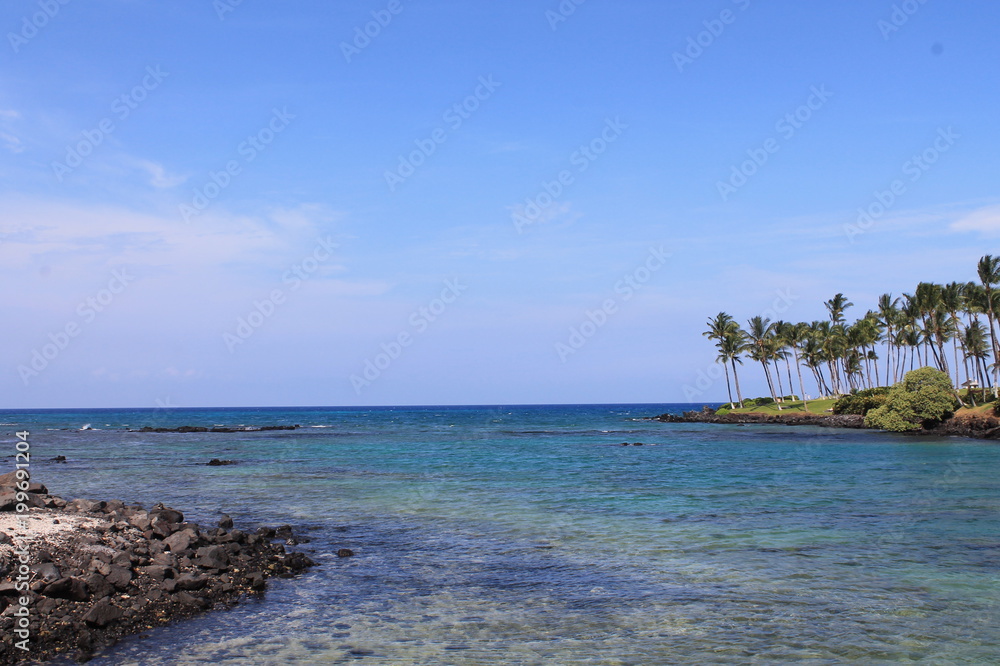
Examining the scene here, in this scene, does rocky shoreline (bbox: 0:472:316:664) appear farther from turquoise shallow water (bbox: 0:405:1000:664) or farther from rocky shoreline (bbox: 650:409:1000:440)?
rocky shoreline (bbox: 650:409:1000:440)

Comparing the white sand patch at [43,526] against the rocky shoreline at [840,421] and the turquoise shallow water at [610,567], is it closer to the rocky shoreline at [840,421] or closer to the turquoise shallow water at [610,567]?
the turquoise shallow water at [610,567]

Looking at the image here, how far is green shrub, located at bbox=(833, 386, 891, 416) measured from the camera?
Answer: 91.0 metres

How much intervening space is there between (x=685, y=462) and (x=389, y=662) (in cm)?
4084

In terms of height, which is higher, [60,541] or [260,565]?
[60,541]

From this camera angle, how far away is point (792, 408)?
120 meters

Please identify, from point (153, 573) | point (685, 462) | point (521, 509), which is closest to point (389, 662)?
point (153, 573)

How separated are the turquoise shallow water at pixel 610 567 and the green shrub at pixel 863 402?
169 feet

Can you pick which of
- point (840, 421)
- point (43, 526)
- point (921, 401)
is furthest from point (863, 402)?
point (43, 526)

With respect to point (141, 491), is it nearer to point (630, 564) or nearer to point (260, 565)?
point (260, 565)

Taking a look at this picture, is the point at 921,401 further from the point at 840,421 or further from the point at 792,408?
the point at 792,408

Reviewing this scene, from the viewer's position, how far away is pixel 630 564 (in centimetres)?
1894

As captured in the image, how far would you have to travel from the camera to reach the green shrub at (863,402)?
91000 mm

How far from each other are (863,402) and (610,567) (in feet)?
284

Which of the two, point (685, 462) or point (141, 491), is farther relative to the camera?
point (685, 462)
